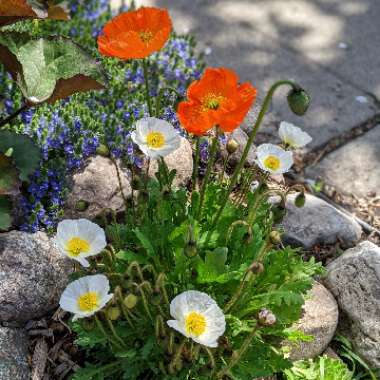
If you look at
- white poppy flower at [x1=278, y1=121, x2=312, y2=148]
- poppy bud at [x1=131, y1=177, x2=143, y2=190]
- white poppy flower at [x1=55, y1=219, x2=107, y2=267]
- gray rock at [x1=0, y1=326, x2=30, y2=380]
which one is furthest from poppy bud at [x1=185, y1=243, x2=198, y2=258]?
gray rock at [x1=0, y1=326, x2=30, y2=380]

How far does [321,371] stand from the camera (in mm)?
2396

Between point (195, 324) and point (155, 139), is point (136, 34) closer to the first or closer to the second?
point (155, 139)

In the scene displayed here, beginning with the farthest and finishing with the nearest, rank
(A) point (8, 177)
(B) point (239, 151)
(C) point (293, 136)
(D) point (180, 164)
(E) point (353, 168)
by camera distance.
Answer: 1. (E) point (353, 168)
2. (B) point (239, 151)
3. (D) point (180, 164)
4. (A) point (8, 177)
5. (C) point (293, 136)

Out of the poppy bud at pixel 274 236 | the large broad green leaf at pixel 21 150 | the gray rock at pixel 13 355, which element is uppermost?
the poppy bud at pixel 274 236

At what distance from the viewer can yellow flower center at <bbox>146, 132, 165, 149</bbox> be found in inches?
77.3

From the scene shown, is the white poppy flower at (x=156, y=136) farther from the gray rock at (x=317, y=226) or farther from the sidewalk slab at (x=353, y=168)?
the sidewalk slab at (x=353, y=168)

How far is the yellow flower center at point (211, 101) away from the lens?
6.10 ft

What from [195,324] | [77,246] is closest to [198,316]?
[195,324]

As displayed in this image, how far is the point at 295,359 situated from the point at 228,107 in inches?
45.3

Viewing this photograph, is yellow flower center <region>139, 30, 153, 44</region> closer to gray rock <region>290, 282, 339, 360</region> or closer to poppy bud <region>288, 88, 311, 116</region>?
poppy bud <region>288, 88, 311, 116</region>

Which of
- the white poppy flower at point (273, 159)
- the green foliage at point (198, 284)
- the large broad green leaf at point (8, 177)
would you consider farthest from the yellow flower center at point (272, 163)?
the large broad green leaf at point (8, 177)

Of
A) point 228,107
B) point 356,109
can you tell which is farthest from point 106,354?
point 356,109

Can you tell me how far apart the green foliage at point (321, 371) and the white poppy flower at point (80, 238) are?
0.95 meters

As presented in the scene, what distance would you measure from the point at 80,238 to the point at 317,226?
4.37 feet
